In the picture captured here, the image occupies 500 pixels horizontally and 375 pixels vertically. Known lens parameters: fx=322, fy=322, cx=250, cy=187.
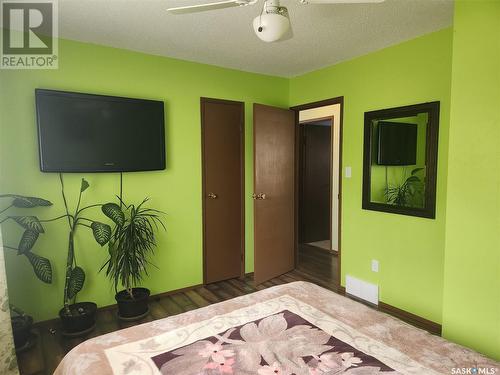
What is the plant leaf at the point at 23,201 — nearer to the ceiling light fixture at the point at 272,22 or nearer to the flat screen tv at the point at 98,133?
the flat screen tv at the point at 98,133

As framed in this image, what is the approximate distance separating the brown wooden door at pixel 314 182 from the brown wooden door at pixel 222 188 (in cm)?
175

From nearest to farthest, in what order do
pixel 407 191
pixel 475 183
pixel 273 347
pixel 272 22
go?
pixel 273 347, pixel 272 22, pixel 475 183, pixel 407 191

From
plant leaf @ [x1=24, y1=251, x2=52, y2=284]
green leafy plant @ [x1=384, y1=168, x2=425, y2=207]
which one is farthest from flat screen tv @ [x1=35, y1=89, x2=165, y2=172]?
green leafy plant @ [x1=384, y1=168, x2=425, y2=207]

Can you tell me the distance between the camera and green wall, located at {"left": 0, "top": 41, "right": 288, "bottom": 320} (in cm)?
254

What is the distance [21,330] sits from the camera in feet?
7.64

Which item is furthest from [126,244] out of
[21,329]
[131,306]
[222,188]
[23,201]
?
[222,188]

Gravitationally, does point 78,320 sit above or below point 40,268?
below

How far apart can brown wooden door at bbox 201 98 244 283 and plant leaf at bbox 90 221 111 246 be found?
3.77 feet

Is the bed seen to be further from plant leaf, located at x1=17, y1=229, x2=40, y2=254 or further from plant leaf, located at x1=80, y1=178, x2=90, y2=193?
plant leaf, located at x1=80, y1=178, x2=90, y2=193

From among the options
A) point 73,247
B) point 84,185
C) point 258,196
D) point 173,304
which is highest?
point 84,185

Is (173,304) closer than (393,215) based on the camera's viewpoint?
No

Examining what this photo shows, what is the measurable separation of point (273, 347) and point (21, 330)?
2023 mm

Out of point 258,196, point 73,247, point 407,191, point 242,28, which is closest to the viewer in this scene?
point 242,28

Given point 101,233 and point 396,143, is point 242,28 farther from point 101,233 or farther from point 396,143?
point 101,233
